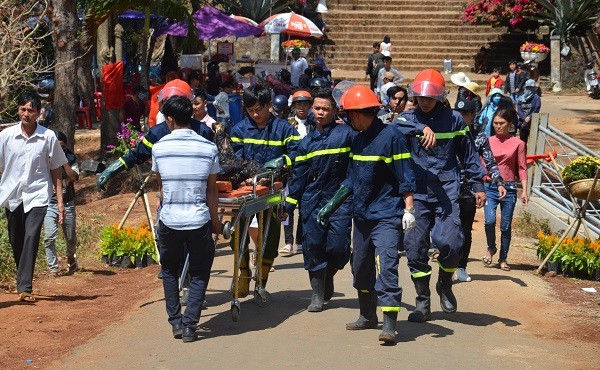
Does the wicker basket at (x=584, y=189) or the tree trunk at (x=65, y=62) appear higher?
the tree trunk at (x=65, y=62)

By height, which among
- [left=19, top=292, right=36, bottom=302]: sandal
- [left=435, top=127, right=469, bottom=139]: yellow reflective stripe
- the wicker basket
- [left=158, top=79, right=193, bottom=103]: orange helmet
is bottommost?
[left=19, top=292, right=36, bottom=302]: sandal

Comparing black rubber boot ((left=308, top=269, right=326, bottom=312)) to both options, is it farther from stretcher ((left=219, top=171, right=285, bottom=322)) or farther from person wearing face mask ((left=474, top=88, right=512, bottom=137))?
person wearing face mask ((left=474, top=88, right=512, bottom=137))

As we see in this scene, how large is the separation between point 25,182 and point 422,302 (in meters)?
3.58

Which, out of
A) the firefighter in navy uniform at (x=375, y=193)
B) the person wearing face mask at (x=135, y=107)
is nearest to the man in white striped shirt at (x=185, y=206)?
the firefighter in navy uniform at (x=375, y=193)

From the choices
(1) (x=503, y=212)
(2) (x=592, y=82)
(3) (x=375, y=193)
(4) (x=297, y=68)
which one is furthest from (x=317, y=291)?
(2) (x=592, y=82)

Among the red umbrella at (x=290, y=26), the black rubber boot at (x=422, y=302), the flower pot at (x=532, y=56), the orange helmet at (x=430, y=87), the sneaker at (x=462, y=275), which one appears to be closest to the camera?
the orange helmet at (x=430, y=87)

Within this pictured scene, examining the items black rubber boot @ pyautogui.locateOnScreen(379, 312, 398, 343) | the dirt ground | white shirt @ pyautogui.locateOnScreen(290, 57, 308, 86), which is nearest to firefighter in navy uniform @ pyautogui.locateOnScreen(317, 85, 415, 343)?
black rubber boot @ pyautogui.locateOnScreen(379, 312, 398, 343)

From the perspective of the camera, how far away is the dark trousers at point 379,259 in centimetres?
787

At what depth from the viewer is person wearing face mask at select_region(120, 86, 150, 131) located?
2000 centimetres

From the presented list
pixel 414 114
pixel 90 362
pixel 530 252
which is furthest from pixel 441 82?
pixel 530 252

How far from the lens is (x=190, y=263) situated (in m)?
8.09

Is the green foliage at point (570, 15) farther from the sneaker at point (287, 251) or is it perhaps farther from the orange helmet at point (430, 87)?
the orange helmet at point (430, 87)

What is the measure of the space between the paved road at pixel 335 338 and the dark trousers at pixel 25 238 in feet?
2.75

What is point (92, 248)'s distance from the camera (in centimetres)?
1330
